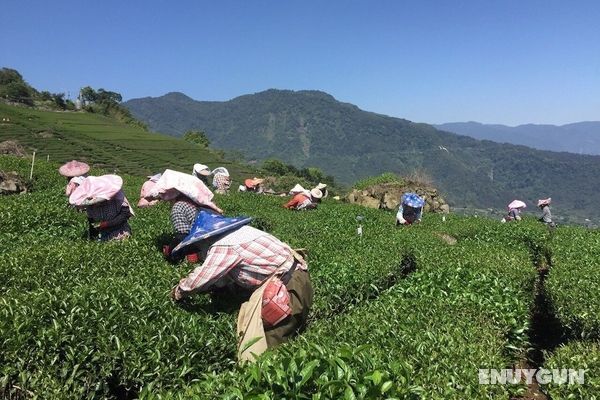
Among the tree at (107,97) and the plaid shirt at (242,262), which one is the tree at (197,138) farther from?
the plaid shirt at (242,262)

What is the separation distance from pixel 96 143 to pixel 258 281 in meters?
74.4

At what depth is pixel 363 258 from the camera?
7.91 metres

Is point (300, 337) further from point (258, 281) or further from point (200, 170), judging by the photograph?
point (200, 170)

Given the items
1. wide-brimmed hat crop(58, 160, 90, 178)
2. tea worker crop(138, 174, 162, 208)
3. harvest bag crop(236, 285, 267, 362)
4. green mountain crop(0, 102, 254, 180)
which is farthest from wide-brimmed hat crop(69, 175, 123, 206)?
Answer: green mountain crop(0, 102, 254, 180)

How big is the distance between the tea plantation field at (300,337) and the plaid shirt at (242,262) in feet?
1.52

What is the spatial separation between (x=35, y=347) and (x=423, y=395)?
3133 mm

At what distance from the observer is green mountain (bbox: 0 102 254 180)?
60.2m

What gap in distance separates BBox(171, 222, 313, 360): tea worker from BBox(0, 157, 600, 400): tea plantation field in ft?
0.86

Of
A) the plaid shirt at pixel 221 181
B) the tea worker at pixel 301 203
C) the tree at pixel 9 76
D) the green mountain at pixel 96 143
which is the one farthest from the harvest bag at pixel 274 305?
the tree at pixel 9 76

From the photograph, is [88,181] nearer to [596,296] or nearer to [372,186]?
[596,296]

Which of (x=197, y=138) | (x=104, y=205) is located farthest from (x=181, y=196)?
(x=197, y=138)

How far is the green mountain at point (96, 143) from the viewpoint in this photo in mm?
60250

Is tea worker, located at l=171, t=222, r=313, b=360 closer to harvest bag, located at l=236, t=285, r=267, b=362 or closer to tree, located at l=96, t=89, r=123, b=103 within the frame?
harvest bag, located at l=236, t=285, r=267, b=362

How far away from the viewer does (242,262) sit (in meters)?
4.50
